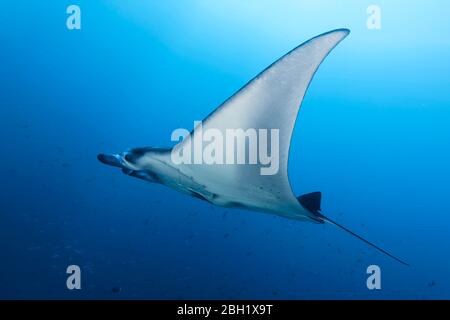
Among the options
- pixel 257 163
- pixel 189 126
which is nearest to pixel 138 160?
pixel 257 163

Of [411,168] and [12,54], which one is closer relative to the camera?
→ [12,54]

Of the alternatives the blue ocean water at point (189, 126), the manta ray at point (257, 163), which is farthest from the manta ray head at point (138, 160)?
the blue ocean water at point (189, 126)

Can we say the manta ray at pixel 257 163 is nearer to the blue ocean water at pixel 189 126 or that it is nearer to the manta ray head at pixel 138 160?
the manta ray head at pixel 138 160

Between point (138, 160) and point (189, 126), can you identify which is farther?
point (189, 126)

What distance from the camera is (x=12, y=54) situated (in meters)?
17.3

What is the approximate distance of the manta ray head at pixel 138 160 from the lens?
247 cm

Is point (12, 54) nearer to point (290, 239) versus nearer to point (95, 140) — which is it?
point (95, 140)

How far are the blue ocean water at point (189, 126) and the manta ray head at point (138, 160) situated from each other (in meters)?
5.28

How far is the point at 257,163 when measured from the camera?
8.51 ft

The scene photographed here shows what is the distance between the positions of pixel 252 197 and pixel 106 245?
10691 mm

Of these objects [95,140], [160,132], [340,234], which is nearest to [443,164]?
[340,234]

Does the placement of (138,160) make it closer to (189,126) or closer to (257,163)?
(257,163)

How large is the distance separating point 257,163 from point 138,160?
0.86 m

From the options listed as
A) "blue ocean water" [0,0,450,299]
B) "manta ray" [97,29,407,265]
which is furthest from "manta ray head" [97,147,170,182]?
"blue ocean water" [0,0,450,299]
